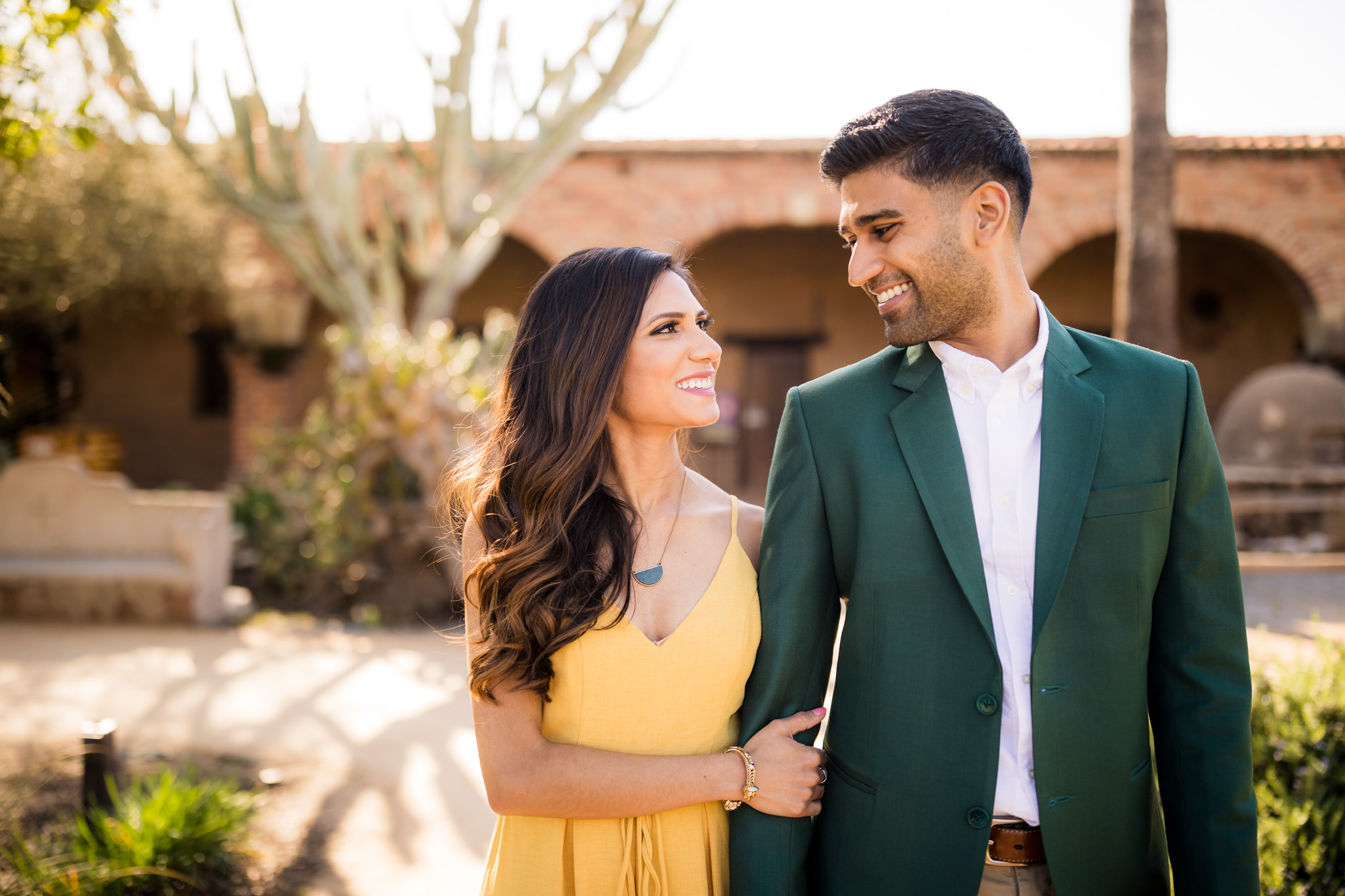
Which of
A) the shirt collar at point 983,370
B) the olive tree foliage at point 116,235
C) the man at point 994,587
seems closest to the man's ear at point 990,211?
the man at point 994,587

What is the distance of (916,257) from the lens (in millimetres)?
1583

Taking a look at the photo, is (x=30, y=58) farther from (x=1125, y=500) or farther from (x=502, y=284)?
(x=502, y=284)

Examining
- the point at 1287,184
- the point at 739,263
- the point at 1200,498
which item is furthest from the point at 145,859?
the point at 1287,184

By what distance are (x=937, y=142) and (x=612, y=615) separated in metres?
1.07

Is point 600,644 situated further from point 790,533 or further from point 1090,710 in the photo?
point 1090,710

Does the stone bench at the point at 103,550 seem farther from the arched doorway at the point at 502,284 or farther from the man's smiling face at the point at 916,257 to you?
the arched doorway at the point at 502,284

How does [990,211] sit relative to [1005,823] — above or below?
above

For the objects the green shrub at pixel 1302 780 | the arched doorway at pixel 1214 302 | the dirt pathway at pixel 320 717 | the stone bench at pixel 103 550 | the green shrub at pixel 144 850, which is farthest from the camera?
the arched doorway at pixel 1214 302

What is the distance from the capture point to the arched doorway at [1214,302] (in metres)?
13.1

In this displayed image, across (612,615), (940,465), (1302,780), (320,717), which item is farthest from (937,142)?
(320,717)

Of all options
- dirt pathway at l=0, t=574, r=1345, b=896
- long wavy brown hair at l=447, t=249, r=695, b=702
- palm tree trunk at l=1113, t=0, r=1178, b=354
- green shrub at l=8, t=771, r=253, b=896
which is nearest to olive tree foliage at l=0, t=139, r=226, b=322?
dirt pathway at l=0, t=574, r=1345, b=896

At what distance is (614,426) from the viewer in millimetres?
1963

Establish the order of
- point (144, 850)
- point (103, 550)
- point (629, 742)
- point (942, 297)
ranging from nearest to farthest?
point (942, 297), point (629, 742), point (144, 850), point (103, 550)

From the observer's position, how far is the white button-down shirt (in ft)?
5.08
